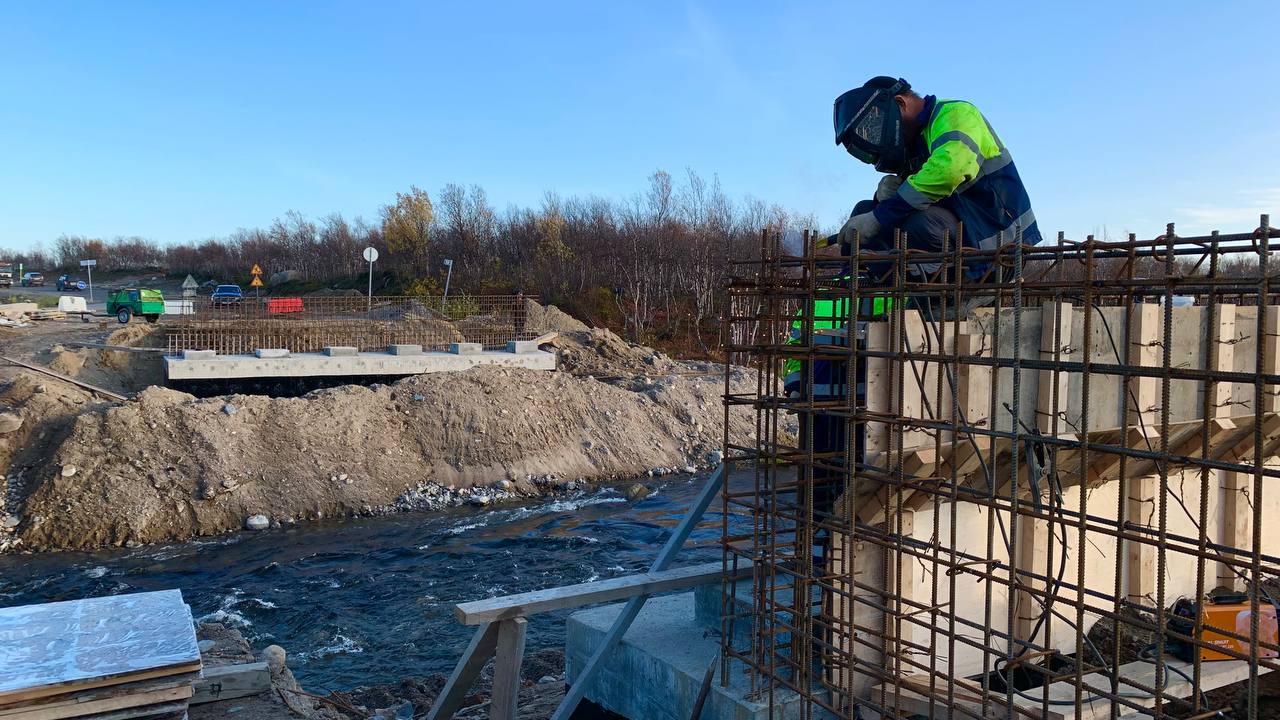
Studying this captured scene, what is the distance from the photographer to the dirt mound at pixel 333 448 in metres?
15.8

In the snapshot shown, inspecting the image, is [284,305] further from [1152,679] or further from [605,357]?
[1152,679]

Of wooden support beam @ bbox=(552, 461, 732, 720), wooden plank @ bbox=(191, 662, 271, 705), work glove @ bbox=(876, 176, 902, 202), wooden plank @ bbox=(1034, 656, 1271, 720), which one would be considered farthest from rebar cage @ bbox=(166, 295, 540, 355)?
wooden plank @ bbox=(1034, 656, 1271, 720)

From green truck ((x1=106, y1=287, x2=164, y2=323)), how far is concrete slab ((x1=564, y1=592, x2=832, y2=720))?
108 ft

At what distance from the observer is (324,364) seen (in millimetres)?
22750

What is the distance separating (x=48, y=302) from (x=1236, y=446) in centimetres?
4997

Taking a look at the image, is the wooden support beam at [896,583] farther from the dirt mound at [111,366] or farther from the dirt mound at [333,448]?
the dirt mound at [111,366]

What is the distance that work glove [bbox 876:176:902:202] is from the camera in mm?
6445

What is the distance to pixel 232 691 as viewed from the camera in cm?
721

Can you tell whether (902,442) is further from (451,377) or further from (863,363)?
(451,377)

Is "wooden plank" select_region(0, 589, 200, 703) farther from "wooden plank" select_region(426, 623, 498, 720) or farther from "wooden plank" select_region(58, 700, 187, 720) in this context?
"wooden plank" select_region(426, 623, 498, 720)

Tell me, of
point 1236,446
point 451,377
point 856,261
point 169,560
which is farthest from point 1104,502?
point 451,377

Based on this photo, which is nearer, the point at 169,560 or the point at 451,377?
the point at 169,560

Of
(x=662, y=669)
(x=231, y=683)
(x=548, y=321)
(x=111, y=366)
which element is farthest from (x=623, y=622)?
(x=548, y=321)

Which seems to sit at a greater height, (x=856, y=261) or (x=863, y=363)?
(x=856, y=261)
